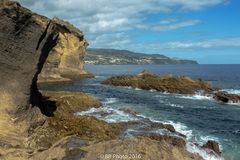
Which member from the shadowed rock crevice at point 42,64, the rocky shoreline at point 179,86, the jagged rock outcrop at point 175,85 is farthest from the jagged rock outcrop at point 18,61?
the jagged rock outcrop at point 175,85

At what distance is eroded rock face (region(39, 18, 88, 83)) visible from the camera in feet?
303

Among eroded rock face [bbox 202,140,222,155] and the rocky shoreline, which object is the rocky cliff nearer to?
eroded rock face [bbox 202,140,222,155]

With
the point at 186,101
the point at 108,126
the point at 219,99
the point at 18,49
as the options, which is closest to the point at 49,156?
the point at 18,49

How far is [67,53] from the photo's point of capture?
333ft

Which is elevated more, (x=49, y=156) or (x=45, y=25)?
(x=45, y=25)

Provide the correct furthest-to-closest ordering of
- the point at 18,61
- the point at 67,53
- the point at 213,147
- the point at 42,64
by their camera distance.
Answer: the point at 67,53, the point at 213,147, the point at 42,64, the point at 18,61

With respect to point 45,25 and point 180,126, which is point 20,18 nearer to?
point 45,25

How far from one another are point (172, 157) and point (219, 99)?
50.6 meters

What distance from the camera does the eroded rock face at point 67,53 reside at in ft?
303

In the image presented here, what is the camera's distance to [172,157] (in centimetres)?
1195

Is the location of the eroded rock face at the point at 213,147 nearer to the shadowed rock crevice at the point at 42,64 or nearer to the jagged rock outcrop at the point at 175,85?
the shadowed rock crevice at the point at 42,64

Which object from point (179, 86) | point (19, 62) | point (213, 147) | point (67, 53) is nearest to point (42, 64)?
point (19, 62)

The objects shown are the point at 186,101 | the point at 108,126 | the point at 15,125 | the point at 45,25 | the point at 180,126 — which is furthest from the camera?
the point at 186,101

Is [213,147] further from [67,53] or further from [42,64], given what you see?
[67,53]
